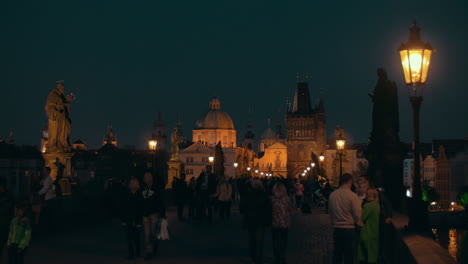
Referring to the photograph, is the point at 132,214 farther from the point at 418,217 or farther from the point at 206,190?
the point at 206,190

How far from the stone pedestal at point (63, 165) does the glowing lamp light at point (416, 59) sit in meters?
12.0

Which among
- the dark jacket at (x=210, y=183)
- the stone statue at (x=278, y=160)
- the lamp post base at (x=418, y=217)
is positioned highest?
the stone statue at (x=278, y=160)

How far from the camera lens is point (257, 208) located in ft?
43.5

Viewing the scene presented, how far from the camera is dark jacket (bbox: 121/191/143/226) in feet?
44.1

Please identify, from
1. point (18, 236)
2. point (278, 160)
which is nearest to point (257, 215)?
point (18, 236)

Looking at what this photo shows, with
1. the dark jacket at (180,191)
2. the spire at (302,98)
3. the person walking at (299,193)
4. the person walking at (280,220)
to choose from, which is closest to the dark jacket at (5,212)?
the person walking at (280,220)

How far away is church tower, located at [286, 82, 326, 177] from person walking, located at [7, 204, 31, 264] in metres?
145

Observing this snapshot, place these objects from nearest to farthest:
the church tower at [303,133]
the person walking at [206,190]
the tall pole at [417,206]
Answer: the tall pole at [417,206], the person walking at [206,190], the church tower at [303,133]

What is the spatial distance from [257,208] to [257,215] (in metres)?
0.12

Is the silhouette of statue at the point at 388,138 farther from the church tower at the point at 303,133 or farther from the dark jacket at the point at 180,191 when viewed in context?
the church tower at the point at 303,133

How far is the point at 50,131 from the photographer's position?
21625 millimetres

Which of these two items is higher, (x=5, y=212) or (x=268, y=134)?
(x=268, y=134)

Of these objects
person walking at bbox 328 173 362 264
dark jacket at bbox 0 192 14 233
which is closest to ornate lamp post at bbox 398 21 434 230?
person walking at bbox 328 173 362 264

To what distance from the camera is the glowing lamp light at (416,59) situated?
12148 mm
